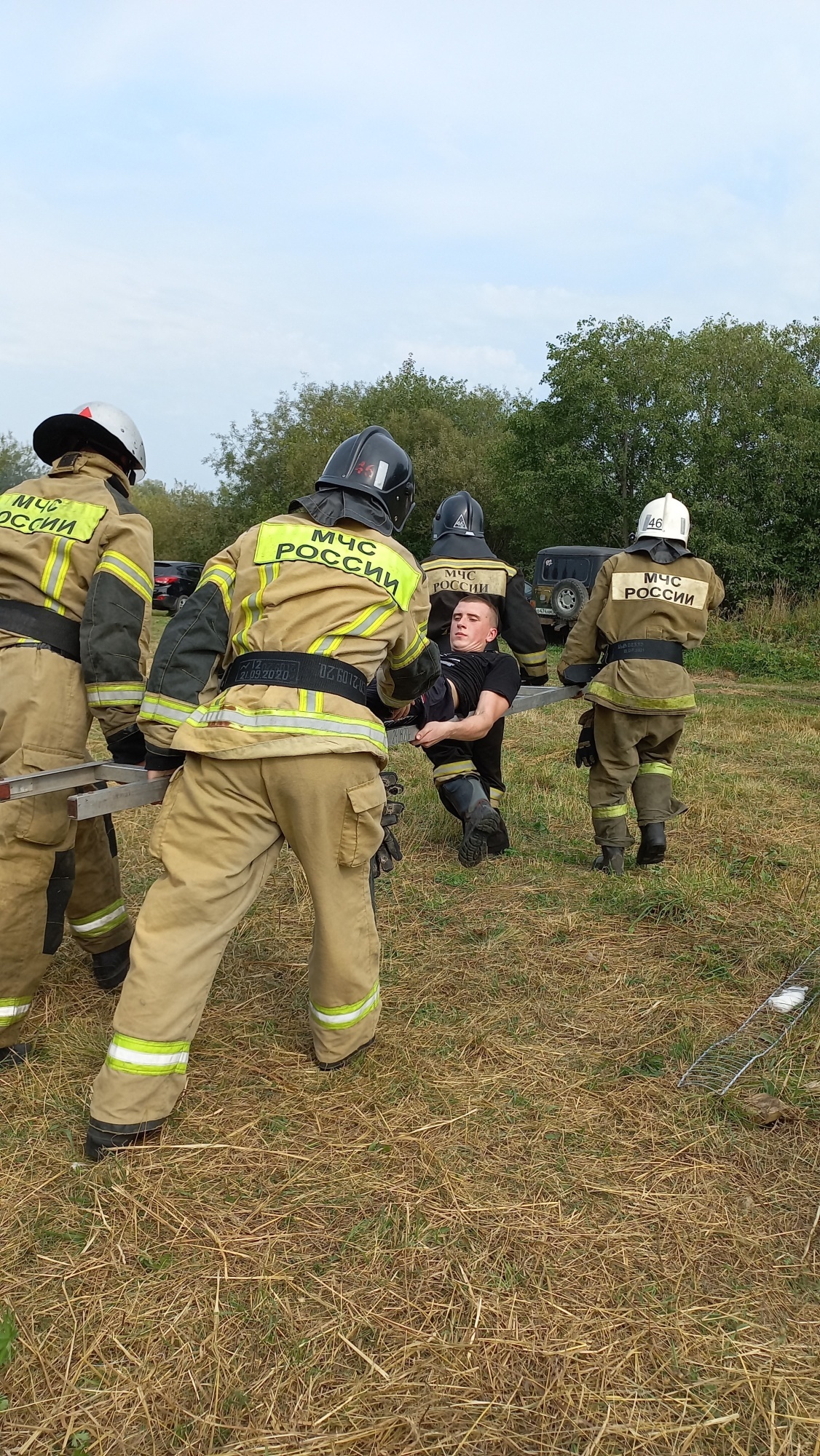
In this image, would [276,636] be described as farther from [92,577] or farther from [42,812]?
[42,812]

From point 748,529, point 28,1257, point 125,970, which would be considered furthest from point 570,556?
point 28,1257

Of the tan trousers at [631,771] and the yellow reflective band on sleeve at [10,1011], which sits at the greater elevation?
the tan trousers at [631,771]

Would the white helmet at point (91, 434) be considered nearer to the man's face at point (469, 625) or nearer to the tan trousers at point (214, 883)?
the tan trousers at point (214, 883)

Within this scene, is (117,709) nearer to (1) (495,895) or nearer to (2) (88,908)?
(2) (88,908)

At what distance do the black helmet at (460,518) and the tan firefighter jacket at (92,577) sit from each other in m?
2.96

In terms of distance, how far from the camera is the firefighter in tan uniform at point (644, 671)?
225 inches

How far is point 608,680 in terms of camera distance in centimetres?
582

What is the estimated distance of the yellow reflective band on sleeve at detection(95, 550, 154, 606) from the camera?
3500mm

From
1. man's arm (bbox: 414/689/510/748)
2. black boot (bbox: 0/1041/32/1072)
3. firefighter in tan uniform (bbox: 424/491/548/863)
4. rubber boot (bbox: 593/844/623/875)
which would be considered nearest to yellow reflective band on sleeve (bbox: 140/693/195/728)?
black boot (bbox: 0/1041/32/1072)

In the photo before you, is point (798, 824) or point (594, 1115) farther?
point (798, 824)

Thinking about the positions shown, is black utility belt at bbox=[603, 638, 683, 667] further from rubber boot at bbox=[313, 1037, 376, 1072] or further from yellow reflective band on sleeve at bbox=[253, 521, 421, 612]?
rubber boot at bbox=[313, 1037, 376, 1072]

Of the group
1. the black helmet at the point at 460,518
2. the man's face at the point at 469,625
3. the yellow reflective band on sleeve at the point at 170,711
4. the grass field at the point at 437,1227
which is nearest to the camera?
the grass field at the point at 437,1227

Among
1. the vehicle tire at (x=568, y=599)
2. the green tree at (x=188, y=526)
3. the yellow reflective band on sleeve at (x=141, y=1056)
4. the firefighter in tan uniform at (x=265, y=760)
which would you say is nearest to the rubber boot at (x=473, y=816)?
the firefighter in tan uniform at (x=265, y=760)

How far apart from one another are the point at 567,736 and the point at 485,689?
17.0ft
